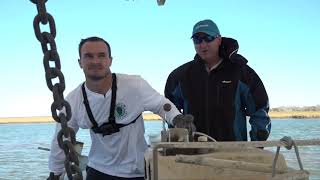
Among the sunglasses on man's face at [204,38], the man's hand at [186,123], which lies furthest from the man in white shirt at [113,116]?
the sunglasses on man's face at [204,38]

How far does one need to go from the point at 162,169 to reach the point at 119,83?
1.75 metres

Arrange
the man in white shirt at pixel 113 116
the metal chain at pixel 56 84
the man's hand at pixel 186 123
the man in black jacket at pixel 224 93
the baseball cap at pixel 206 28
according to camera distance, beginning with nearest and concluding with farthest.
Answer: the metal chain at pixel 56 84 → the man's hand at pixel 186 123 → the man in white shirt at pixel 113 116 → the baseball cap at pixel 206 28 → the man in black jacket at pixel 224 93

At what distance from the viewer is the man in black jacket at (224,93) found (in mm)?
4656

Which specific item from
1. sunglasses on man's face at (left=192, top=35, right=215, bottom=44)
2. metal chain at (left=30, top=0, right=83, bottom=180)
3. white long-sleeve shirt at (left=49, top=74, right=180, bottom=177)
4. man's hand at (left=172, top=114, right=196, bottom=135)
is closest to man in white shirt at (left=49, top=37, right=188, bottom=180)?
white long-sleeve shirt at (left=49, top=74, right=180, bottom=177)

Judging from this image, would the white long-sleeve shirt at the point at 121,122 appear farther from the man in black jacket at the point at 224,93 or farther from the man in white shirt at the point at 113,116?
the man in black jacket at the point at 224,93

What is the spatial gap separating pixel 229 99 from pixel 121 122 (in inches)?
46.2

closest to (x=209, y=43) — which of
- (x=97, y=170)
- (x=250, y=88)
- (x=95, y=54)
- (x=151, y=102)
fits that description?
(x=250, y=88)

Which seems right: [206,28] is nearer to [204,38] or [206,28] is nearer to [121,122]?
[204,38]

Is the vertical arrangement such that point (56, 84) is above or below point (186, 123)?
above

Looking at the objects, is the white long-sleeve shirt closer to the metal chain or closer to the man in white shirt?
the man in white shirt

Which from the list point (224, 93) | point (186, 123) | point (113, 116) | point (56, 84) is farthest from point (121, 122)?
point (56, 84)

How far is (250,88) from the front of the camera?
4.67m

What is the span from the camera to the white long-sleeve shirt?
4023 mm

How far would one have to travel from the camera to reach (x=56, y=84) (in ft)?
8.05
